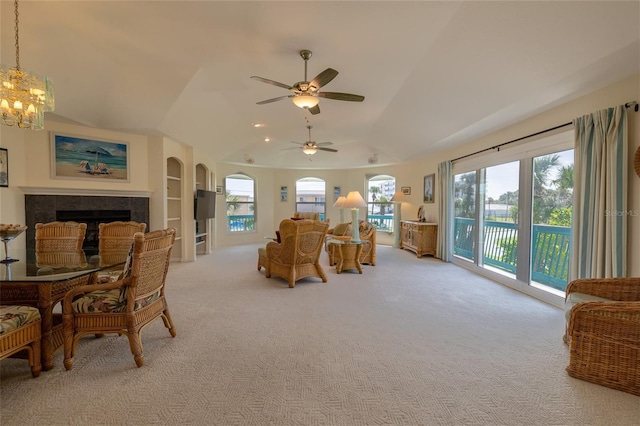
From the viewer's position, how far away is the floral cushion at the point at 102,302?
81.6 inches

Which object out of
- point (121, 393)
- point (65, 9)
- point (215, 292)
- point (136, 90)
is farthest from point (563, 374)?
point (136, 90)

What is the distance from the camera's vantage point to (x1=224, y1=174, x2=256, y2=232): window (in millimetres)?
8734

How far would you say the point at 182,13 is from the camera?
8.76 ft

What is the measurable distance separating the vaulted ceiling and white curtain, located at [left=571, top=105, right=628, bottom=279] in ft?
1.56

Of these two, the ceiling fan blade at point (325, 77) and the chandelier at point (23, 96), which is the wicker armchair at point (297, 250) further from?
the chandelier at point (23, 96)

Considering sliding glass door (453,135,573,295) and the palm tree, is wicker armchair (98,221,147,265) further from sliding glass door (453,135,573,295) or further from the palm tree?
the palm tree

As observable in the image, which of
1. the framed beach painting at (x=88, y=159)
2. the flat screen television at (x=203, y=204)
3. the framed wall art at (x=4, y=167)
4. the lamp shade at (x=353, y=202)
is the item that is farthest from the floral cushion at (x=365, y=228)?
the framed wall art at (x=4, y=167)

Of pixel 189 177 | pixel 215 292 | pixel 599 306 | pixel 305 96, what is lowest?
pixel 215 292

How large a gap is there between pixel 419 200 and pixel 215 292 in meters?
5.73

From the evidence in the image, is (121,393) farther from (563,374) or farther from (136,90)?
(136,90)

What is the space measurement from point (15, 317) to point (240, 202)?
7.21m

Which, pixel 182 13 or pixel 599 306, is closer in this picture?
pixel 599 306

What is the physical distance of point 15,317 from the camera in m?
1.83

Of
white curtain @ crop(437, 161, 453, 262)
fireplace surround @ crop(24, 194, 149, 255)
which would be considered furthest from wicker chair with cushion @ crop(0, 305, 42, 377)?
white curtain @ crop(437, 161, 453, 262)
